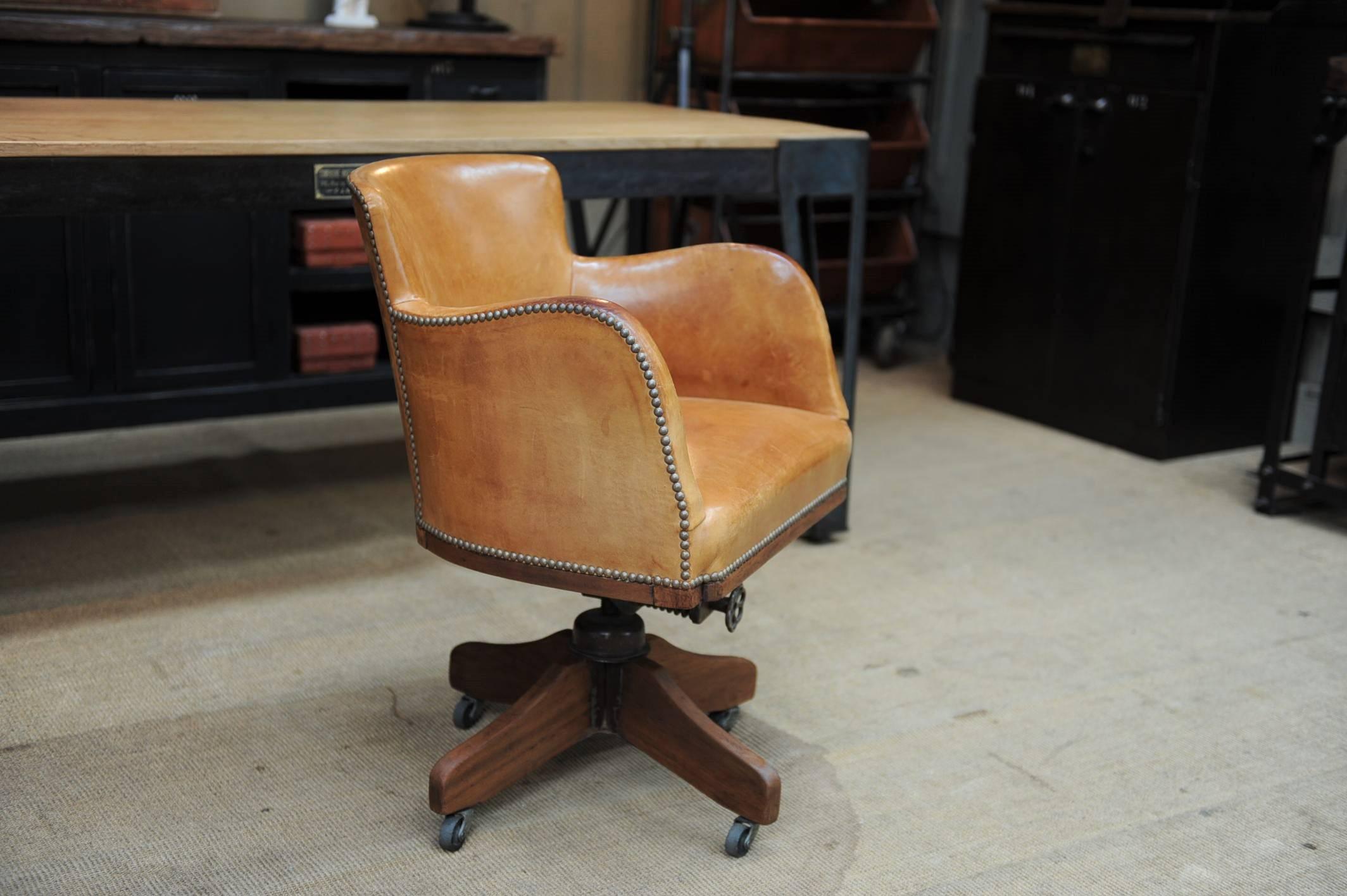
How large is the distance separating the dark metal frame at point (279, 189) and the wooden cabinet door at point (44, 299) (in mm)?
60

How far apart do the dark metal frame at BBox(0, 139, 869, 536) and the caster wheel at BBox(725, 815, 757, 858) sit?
1.22 m

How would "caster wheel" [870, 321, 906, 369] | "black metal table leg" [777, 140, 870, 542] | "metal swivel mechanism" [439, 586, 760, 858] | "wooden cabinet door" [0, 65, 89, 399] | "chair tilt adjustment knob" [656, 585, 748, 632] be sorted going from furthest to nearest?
"caster wheel" [870, 321, 906, 369] → "wooden cabinet door" [0, 65, 89, 399] → "black metal table leg" [777, 140, 870, 542] → "metal swivel mechanism" [439, 586, 760, 858] → "chair tilt adjustment knob" [656, 585, 748, 632]

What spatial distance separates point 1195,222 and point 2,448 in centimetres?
306

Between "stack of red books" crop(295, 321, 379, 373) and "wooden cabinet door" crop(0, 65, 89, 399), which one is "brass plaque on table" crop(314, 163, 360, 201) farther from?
"stack of red books" crop(295, 321, 379, 373)

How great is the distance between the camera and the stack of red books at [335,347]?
374 centimetres

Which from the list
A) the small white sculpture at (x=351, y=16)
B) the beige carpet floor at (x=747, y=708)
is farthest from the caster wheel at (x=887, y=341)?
Result: the small white sculpture at (x=351, y=16)

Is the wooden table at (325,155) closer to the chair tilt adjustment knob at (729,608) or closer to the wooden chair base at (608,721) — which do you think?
the wooden chair base at (608,721)

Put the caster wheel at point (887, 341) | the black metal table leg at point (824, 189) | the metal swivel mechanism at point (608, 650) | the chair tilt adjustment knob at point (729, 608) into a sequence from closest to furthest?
the chair tilt adjustment knob at point (729, 608), the metal swivel mechanism at point (608, 650), the black metal table leg at point (824, 189), the caster wheel at point (887, 341)

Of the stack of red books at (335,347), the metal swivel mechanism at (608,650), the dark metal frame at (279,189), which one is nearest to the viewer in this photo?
the metal swivel mechanism at (608,650)

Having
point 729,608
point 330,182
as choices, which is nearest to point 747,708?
point 729,608

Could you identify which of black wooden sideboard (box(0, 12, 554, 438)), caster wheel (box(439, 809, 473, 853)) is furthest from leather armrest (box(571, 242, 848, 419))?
black wooden sideboard (box(0, 12, 554, 438))

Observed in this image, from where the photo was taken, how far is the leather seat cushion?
5.73ft

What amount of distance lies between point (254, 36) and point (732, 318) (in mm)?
1896

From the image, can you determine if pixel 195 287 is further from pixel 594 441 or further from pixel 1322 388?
pixel 1322 388
